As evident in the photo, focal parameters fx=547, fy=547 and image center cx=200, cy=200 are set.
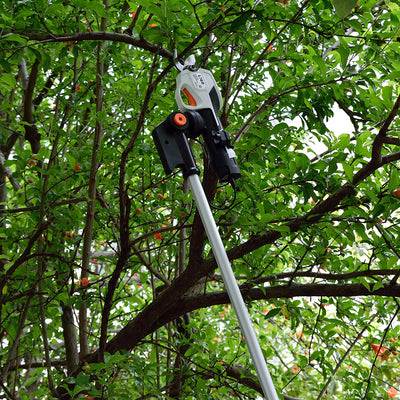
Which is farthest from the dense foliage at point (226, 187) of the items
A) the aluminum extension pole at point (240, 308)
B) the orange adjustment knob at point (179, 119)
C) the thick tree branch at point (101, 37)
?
the aluminum extension pole at point (240, 308)

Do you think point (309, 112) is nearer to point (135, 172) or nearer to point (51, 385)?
point (135, 172)

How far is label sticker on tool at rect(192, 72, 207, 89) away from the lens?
1138 millimetres

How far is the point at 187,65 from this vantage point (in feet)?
3.99

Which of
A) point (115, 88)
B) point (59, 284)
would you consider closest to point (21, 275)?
point (59, 284)

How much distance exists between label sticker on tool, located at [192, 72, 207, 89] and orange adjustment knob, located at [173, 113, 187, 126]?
0.09 m

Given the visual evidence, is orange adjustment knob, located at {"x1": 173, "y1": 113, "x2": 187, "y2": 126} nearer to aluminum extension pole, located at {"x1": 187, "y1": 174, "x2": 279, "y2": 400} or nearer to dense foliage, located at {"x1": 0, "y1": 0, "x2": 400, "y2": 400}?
aluminum extension pole, located at {"x1": 187, "y1": 174, "x2": 279, "y2": 400}

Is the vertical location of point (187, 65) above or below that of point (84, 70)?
below

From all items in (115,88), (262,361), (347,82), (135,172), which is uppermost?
(115,88)

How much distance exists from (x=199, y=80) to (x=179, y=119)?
0.12 m

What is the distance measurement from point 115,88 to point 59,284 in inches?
33.8

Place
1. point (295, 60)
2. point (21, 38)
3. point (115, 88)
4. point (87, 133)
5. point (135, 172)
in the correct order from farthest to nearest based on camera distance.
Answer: point (87, 133), point (135, 172), point (115, 88), point (295, 60), point (21, 38)

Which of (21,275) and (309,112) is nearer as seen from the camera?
(309,112)

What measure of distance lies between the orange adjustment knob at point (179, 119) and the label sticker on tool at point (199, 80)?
0.31 feet

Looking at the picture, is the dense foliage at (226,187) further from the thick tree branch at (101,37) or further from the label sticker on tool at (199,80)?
the label sticker on tool at (199,80)
